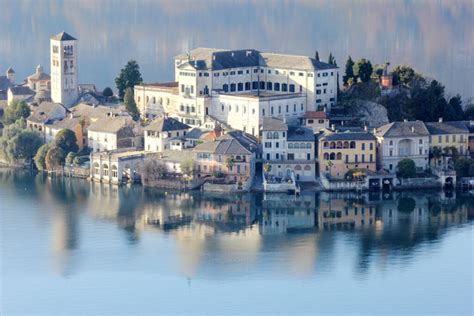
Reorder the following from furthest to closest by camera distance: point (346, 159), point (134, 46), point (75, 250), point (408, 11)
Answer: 1. point (408, 11)
2. point (134, 46)
3. point (346, 159)
4. point (75, 250)

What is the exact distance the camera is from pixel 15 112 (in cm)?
3628

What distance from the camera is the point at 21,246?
91.8 feet

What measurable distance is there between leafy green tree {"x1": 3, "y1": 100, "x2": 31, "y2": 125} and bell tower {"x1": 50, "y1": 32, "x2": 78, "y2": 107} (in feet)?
3.75

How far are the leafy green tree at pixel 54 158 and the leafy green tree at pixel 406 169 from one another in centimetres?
612

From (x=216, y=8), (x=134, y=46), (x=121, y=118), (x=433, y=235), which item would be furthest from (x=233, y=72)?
(x=216, y=8)

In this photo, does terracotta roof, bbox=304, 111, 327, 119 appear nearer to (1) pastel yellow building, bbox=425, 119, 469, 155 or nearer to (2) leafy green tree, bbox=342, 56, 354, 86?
(1) pastel yellow building, bbox=425, 119, 469, 155

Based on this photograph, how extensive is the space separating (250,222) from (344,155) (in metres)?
2.93

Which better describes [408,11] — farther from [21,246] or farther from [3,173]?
[21,246]

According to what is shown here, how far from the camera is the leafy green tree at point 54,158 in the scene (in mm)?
33594

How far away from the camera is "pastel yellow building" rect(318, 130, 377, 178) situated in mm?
31891

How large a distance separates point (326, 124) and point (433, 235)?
5477mm

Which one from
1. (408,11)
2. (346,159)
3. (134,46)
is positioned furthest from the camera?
(408,11)

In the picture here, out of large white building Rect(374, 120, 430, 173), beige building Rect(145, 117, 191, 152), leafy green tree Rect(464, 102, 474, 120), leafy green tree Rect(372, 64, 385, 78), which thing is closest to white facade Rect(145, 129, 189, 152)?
beige building Rect(145, 117, 191, 152)

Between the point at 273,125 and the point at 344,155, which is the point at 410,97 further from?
the point at 273,125
